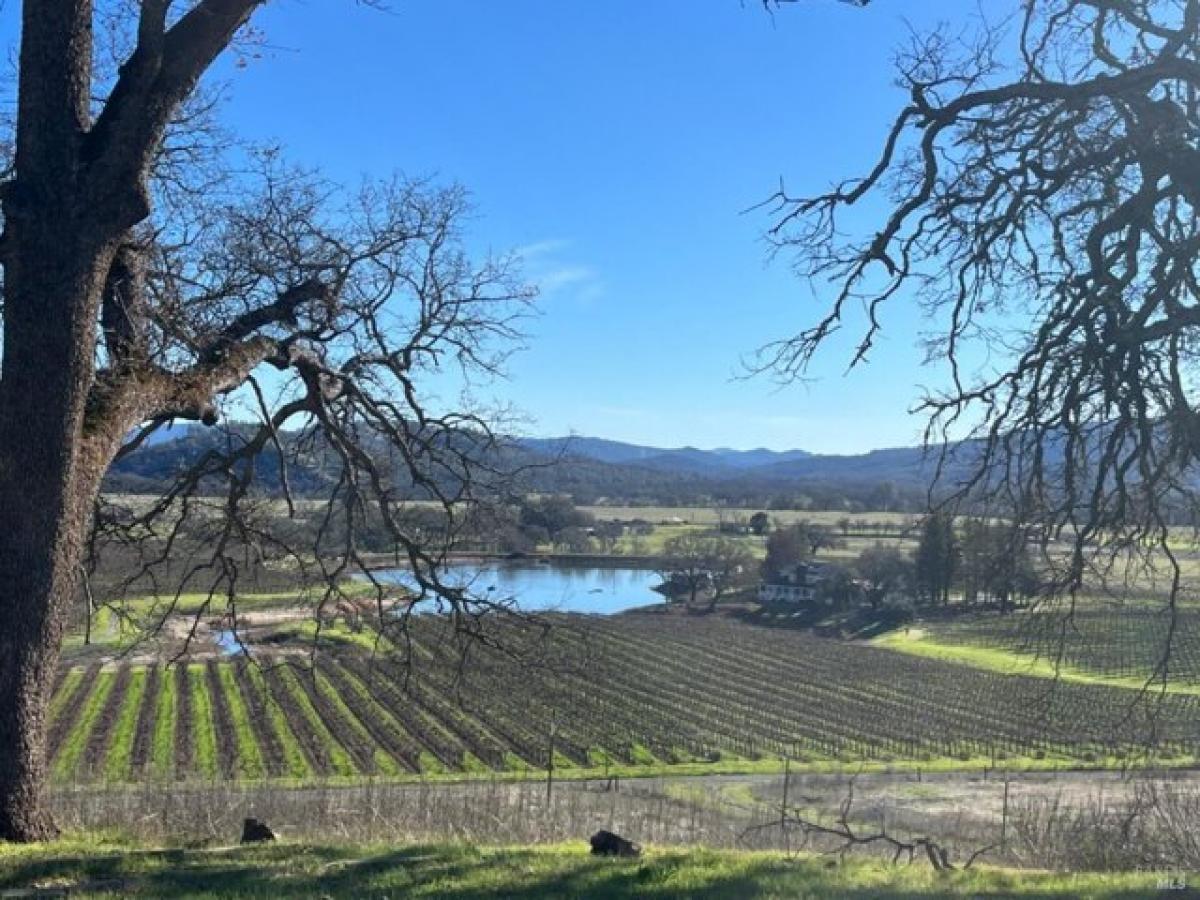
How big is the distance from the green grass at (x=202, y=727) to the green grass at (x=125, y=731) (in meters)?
1.82

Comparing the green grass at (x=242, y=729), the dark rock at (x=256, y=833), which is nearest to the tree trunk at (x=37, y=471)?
the dark rock at (x=256, y=833)

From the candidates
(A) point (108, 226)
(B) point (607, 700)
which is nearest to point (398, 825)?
(A) point (108, 226)

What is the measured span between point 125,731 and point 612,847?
1239 inches

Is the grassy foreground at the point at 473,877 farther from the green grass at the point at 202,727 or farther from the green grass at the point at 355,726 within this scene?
the green grass at the point at 355,726

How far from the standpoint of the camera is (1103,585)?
6.98 meters

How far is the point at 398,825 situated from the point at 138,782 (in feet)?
52.3

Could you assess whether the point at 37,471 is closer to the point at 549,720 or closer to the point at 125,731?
the point at 125,731

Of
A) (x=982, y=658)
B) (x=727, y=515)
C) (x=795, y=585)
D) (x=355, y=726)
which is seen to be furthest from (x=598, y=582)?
(x=355, y=726)

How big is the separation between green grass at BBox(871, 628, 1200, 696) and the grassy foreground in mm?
40768

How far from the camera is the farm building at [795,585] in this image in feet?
262

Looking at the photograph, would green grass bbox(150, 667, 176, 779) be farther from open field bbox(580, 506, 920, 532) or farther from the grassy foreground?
open field bbox(580, 506, 920, 532)

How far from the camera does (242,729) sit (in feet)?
111

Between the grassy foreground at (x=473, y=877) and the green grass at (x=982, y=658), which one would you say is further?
the green grass at (x=982, y=658)

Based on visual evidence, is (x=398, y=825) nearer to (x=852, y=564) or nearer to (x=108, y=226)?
(x=108, y=226)
